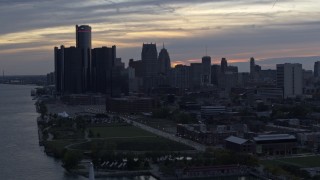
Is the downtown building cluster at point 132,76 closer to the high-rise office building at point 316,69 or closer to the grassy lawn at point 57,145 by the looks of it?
the high-rise office building at point 316,69

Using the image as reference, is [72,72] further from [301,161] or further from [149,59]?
[301,161]

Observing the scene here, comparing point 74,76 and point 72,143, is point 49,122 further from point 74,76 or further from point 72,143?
point 74,76

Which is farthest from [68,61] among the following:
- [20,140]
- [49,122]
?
[20,140]

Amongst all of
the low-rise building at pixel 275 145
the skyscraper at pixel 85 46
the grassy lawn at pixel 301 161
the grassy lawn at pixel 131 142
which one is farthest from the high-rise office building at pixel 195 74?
the grassy lawn at pixel 301 161

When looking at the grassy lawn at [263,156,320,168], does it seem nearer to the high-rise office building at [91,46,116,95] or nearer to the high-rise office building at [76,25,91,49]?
the high-rise office building at [91,46,116,95]

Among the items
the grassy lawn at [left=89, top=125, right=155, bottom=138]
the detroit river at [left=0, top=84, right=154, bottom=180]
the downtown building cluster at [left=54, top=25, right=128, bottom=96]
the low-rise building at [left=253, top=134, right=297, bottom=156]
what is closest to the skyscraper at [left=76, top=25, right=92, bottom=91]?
the downtown building cluster at [left=54, top=25, right=128, bottom=96]

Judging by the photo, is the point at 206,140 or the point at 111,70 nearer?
the point at 206,140
